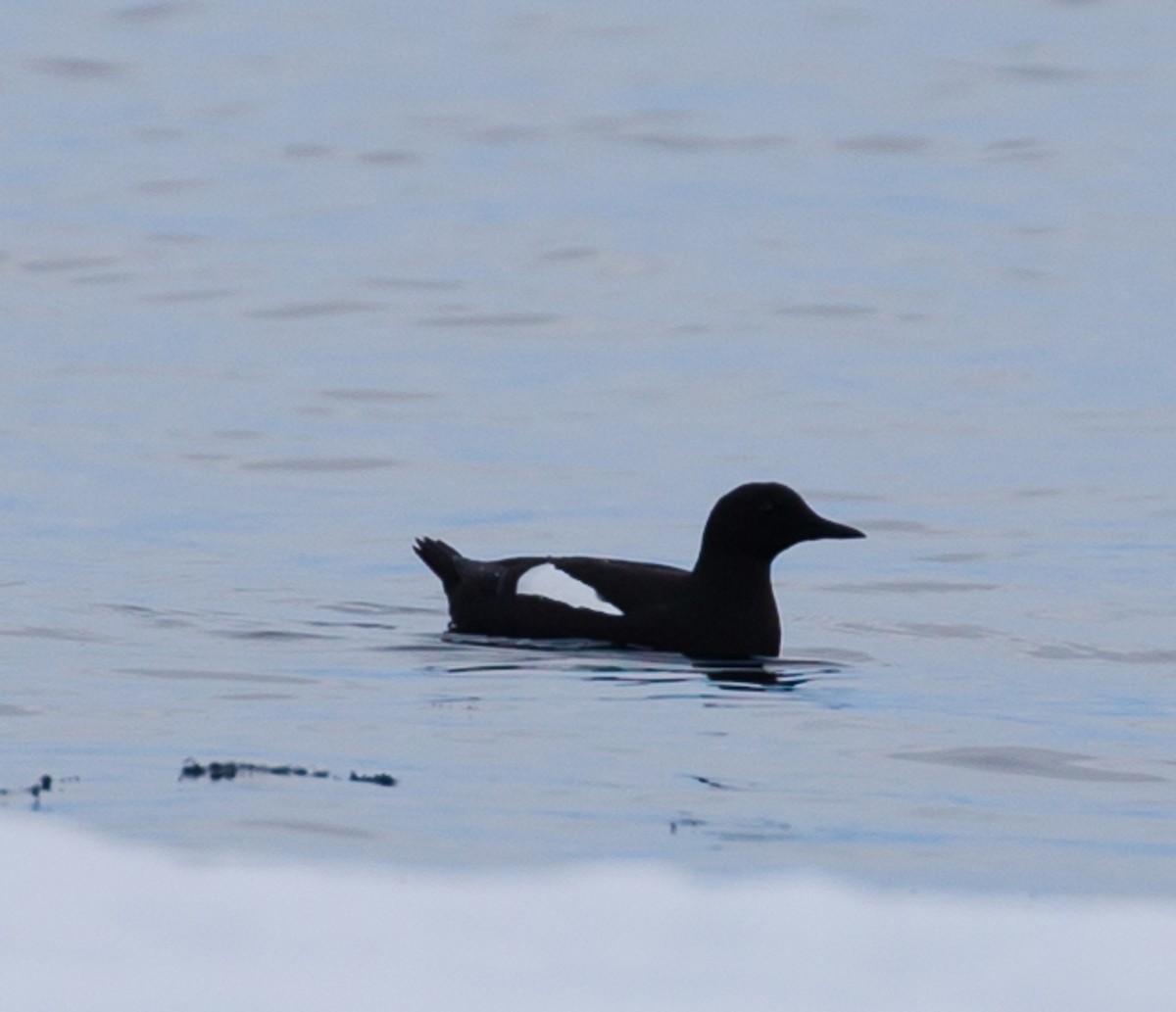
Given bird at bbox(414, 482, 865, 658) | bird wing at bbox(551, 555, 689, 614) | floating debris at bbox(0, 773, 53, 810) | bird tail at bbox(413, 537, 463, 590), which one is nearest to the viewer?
floating debris at bbox(0, 773, 53, 810)

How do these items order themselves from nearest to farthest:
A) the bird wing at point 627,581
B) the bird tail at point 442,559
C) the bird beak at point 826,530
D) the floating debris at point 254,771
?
the floating debris at point 254,771 < the bird wing at point 627,581 < the bird beak at point 826,530 < the bird tail at point 442,559

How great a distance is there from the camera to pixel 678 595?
40.8 ft

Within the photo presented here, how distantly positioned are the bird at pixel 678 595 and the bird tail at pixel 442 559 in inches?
14.6

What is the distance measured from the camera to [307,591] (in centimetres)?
1407

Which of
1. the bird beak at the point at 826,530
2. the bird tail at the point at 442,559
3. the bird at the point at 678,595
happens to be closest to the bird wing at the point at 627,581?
the bird at the point at 678,595

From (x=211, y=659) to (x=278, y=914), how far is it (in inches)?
213

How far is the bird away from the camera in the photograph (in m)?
12.3

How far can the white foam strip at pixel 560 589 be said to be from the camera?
40.6 ft

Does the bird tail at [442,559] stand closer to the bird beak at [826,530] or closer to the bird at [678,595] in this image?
the bird at [678,595]

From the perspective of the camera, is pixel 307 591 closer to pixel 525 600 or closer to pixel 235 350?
pixel 525 600

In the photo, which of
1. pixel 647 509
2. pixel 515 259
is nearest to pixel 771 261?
pixel 515 259

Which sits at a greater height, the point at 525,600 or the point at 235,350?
the point at 235,350

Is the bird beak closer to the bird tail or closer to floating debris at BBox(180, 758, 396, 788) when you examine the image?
the bird tail

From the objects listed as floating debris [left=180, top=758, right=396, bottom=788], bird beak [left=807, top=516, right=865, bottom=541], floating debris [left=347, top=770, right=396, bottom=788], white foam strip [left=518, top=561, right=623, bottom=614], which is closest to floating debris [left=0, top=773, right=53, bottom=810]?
floating debris [left=180, top=758, right=396, bottom=788]
